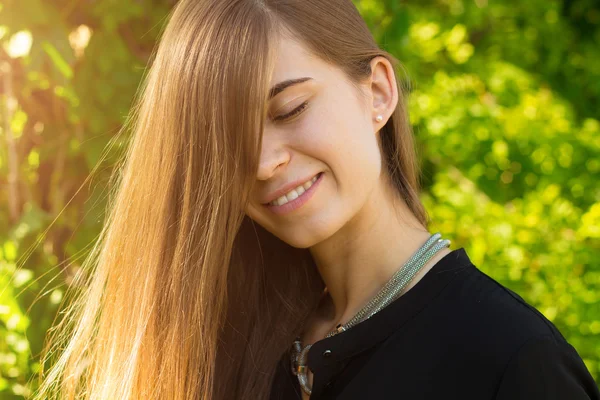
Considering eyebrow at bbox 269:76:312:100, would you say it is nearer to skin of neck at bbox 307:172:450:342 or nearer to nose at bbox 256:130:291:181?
nose at bbox 256:130:291:181

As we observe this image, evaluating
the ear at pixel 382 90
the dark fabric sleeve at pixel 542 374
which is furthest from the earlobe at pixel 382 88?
the dark fabric sleeve at pixel 542 374

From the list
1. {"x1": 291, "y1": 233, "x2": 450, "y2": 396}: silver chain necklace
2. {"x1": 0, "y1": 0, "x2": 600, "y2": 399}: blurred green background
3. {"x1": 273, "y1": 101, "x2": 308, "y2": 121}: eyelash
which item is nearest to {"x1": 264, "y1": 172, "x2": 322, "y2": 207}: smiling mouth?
{"x1": 273, "y1": 101, "x2": 308, "y2": 121}: eyelash

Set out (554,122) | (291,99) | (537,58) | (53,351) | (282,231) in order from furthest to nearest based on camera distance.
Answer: (537,58)
(554,122)
(53,351)
(282,231)
(291,99)

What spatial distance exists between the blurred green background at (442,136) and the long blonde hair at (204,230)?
0.38 meters

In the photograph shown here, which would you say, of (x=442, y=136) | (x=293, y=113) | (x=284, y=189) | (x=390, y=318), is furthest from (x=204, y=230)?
(x=442, y=136)

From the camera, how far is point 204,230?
66.9 inches

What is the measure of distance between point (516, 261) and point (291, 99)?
1912 mm

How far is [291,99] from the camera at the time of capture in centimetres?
157

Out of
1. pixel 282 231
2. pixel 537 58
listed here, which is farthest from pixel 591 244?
pixel 282 231

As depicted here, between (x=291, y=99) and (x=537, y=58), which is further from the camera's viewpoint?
(x=537, y=58)

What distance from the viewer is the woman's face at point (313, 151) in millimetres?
1578

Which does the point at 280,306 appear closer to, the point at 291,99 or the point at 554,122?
the point at 291,99

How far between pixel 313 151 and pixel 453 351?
1.53 ft

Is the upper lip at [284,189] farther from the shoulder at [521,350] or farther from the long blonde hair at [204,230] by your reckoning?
the shoulder at [521,350]
